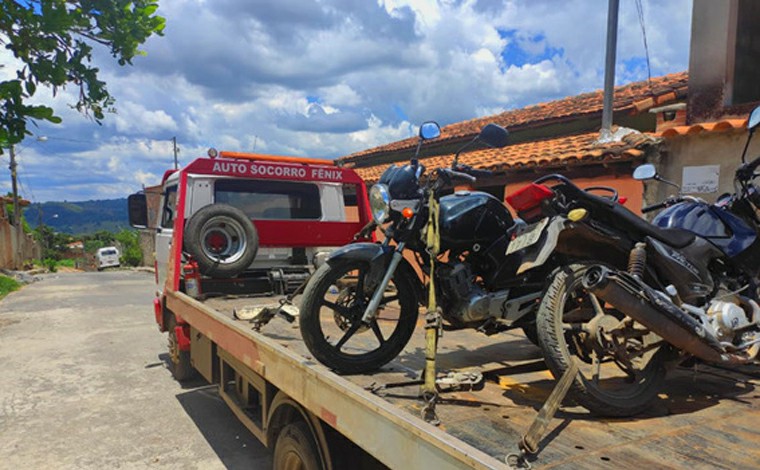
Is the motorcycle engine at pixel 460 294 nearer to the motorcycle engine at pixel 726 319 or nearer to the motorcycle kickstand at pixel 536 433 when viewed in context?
the motorcycle kickstand at pixel 536 433

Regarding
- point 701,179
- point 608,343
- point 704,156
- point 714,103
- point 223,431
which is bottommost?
point 223,431

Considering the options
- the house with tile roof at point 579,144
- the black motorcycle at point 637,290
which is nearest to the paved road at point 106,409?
the black motorcycle at point 637,290

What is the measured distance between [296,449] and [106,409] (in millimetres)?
3466

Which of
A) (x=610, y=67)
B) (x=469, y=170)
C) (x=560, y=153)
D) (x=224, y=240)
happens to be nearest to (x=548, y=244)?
(x=469, y=170)

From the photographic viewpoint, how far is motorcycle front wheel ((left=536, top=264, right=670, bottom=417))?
2266 millimetres

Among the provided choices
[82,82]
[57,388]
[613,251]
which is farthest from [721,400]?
[57,388]

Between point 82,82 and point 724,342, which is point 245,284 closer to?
point 82,82

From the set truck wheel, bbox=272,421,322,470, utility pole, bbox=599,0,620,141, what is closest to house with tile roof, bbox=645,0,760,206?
utility pole, bbox=599,0,620,141

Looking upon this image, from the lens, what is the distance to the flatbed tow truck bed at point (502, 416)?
1791 millimetres

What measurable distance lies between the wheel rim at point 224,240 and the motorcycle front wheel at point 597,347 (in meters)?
3.59

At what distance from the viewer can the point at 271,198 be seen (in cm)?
620

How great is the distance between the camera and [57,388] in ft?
20.1

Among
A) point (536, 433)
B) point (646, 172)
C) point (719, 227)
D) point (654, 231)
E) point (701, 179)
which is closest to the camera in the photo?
point (536, 433)

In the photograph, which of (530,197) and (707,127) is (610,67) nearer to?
(707,127)
